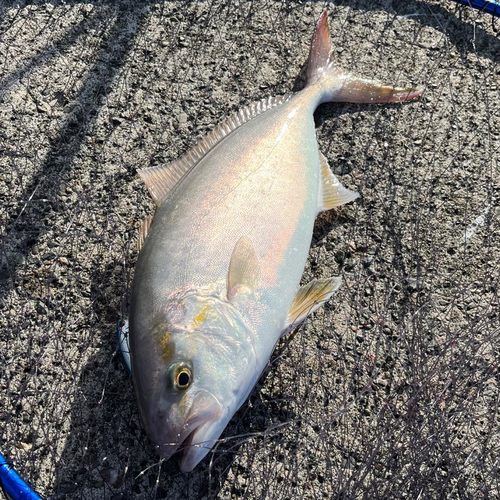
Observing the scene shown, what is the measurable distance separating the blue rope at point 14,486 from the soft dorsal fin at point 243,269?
37.0 inches

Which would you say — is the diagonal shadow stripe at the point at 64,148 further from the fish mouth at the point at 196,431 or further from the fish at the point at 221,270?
the fish mouth at the point at 196,431

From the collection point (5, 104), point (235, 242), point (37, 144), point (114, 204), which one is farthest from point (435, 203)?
point (5, 104)

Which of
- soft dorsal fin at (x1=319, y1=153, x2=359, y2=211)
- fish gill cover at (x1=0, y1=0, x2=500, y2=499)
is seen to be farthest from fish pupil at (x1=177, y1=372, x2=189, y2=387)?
soft dorsal fin at (x1=319, y1=153, x2=359, y2=211)

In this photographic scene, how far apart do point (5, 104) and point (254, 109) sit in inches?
50.2

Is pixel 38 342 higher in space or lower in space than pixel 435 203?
higher

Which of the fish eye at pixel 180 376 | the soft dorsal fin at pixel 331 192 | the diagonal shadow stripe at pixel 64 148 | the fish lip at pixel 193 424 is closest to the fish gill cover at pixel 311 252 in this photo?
the diagonal shadow stripe at pixel 64 148

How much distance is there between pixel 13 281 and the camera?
7.22ft

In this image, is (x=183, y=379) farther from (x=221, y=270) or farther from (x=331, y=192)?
(x=331, y=192)

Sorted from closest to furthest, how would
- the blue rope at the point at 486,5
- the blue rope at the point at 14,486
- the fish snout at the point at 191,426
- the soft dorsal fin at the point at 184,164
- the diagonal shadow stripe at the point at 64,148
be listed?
the fish snout at the point at 191,426, the blue rope at the point at 14,486, the soft dorsal fin at the point at 184,164, the diagonal shadow stripe at the point at 64,148, the blue rope at the point at 486,5

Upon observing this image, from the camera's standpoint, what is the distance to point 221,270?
69.9 inches

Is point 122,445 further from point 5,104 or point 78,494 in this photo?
point 5,104

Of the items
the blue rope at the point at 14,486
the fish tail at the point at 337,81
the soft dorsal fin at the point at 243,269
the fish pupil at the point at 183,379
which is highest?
the fish tail at the point at 337,81

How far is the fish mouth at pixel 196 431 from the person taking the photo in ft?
5.11

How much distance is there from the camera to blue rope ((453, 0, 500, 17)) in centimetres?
267
